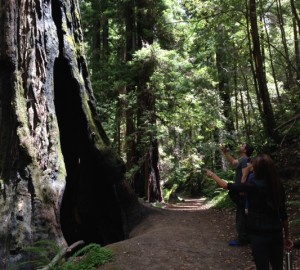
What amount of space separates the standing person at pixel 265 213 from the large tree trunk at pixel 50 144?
4.73m

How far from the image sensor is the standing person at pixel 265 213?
13.8ft

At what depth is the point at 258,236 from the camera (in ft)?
13.8

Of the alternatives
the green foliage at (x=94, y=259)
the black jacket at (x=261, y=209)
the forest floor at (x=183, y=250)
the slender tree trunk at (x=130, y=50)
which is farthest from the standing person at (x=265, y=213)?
the slender tree trunk at (x=130, y=50)

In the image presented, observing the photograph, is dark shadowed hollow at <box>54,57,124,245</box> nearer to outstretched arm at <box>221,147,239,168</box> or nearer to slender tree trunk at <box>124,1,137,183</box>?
slender tree trunk at <box>124,1,137,183</box>

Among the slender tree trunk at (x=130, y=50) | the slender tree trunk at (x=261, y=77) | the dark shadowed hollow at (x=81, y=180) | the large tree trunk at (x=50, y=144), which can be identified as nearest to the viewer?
the large tree trunk at (x=50, y=144)

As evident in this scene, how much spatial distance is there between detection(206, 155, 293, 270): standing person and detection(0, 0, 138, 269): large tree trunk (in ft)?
15.5

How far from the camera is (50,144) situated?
898cm

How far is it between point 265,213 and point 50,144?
19.7ft

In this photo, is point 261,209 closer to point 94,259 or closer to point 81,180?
point 94,259

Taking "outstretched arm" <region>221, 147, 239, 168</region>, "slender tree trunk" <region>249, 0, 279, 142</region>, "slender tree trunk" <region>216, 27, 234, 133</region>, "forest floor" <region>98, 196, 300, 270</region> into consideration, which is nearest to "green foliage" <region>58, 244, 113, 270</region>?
"forest floor" <region>98, 196, 300, 270</region>

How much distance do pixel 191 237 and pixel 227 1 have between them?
916 cm

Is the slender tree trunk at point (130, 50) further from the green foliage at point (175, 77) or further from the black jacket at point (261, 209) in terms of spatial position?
the black jacket at point (261, 209)

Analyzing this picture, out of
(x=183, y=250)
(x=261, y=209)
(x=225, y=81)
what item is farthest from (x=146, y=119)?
(x=225, y=81)

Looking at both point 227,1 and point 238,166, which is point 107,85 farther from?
point 238,166
